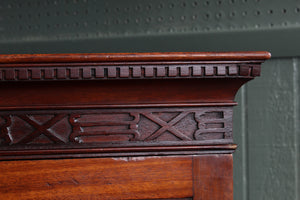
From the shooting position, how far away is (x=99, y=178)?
1.95 feet

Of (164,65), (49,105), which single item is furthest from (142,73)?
(49,105)

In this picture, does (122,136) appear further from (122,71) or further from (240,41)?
(240,41)

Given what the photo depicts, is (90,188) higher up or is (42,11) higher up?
(42,11)

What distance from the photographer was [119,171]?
596mm

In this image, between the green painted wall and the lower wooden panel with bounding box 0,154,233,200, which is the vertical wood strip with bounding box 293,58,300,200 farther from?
the lower wooden panel with bounding box 0,154,233,200

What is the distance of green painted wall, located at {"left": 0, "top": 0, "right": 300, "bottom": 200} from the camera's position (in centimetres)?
116

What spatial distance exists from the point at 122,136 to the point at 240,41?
79 cm

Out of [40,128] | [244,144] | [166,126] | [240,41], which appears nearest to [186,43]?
[240,41]

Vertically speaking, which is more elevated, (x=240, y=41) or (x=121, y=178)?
(x=240, y=41)

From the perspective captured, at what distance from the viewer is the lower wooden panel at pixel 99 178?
1.93 feet

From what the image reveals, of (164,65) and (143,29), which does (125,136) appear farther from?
(143,29)

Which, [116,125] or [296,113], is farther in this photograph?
[296,113]

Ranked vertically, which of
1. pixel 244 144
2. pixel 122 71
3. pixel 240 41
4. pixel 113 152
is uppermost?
pixel 240 41

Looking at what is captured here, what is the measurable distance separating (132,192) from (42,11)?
992 millimetres
